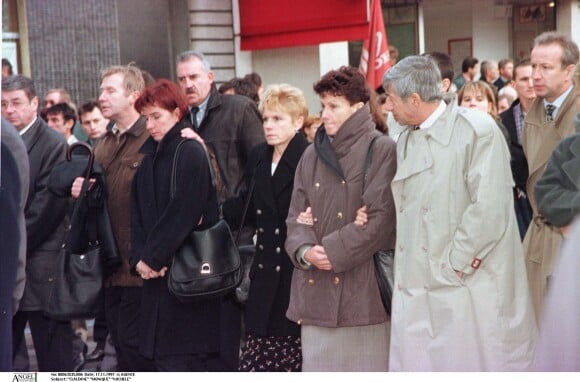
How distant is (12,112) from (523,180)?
10.9 feet

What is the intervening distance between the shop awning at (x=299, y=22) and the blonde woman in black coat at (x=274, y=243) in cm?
547

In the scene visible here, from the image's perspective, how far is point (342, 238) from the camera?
509 centimetres

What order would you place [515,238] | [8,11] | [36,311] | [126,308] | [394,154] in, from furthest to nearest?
[8,11] → [36,311] → [126,308] → [394,154] → [515,238]


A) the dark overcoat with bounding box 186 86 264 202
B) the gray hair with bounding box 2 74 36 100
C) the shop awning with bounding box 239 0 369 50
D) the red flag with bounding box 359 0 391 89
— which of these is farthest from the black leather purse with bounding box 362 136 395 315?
the shop awning with bounding box 239 0 369 50

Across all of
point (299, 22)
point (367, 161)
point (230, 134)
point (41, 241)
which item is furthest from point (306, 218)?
point (299, 22)

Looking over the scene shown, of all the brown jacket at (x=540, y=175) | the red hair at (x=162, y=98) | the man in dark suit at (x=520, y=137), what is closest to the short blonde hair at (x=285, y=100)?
the red hair at (x=162, y=98)

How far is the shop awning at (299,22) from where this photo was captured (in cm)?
1123

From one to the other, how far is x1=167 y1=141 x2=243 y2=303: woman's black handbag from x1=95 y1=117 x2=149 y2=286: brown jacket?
0.61 meters

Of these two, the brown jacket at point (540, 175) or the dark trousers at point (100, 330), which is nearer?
the brown jacket at point (540, 175)

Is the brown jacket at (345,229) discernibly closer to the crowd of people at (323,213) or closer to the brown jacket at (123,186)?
the crowd of people at (323,213)

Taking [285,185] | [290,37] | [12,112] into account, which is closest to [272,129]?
[285,185]

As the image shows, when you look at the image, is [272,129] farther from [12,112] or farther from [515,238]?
[12,112]

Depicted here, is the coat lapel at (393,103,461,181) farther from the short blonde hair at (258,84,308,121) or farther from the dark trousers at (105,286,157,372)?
the dark trousers at (105,286,157,372)

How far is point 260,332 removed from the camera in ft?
18.6
